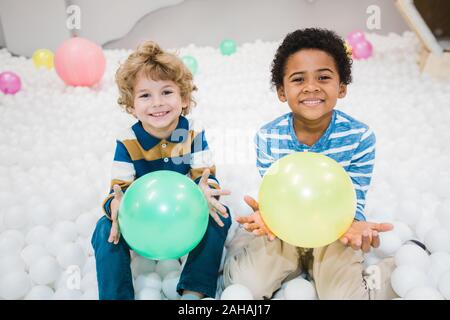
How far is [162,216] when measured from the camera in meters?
0.84

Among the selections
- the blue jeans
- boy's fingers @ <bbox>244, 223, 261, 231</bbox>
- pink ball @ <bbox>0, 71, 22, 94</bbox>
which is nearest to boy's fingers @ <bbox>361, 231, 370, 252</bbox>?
boy's fingers @ <bbox>244, 223, 261, 231</bbox>

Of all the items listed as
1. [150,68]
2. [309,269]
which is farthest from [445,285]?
[150,68]

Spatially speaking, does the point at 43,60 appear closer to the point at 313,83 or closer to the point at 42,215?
the point at 42,215

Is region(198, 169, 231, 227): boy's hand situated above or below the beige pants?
above

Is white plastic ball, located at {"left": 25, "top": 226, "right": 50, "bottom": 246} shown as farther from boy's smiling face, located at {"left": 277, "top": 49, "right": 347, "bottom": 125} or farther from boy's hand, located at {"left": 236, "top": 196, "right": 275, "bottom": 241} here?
boy's smiling face, located at {"left": 277, "top": 49, "right": 347, "bottom": 125}

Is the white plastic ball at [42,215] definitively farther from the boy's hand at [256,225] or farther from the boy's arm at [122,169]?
the boy's hand at [256,225]

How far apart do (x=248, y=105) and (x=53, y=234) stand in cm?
129

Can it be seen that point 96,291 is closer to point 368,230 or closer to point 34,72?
point 368,230

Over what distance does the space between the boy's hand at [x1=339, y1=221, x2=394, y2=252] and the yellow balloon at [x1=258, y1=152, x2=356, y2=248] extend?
34 millimetres

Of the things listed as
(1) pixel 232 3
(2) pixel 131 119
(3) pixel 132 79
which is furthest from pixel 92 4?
(3) pixel 132 79

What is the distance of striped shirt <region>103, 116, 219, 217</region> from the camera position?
108cm

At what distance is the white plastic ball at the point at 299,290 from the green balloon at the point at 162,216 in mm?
236

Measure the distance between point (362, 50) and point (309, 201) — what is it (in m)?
2.27
